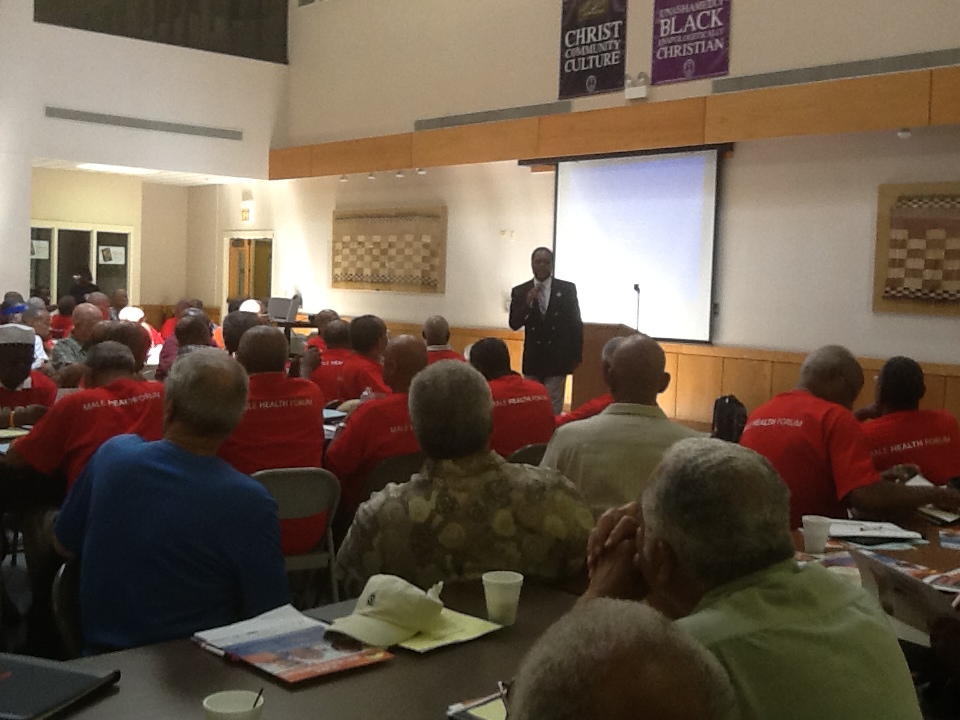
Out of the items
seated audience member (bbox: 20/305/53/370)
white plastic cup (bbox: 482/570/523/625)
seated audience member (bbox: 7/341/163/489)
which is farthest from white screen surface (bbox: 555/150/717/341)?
white plastic cup (bbox: 482/570/523/625)

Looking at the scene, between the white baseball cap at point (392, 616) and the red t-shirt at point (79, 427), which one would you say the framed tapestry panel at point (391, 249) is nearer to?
the red t-shirt at point (79, 427)

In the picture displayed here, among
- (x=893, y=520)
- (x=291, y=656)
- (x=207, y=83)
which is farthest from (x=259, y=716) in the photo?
Result: (x=207, y=83)

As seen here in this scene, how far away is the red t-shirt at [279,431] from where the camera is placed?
13.8 ft

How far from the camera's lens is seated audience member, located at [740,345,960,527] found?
3660 mm

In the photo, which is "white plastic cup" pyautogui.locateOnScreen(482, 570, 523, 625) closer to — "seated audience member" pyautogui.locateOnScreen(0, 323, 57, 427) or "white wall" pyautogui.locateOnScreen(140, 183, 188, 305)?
"seated audience member" pyautogui.locateOnScreen(0, 323, 57, 427)

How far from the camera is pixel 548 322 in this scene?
862 centimetres

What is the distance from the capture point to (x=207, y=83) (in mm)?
13586

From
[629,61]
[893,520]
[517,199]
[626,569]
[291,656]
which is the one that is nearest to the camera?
[626,569]

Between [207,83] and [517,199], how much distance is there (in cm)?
487

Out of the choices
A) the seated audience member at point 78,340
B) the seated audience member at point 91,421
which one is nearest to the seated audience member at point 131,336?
the seated audience member at point 91,421

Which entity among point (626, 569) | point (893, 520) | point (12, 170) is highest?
point (12, 170)

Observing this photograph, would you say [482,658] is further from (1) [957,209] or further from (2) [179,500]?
(1) [957,209]

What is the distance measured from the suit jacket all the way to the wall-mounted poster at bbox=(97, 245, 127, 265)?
873cm

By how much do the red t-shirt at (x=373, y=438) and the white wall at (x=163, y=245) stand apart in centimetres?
1242
